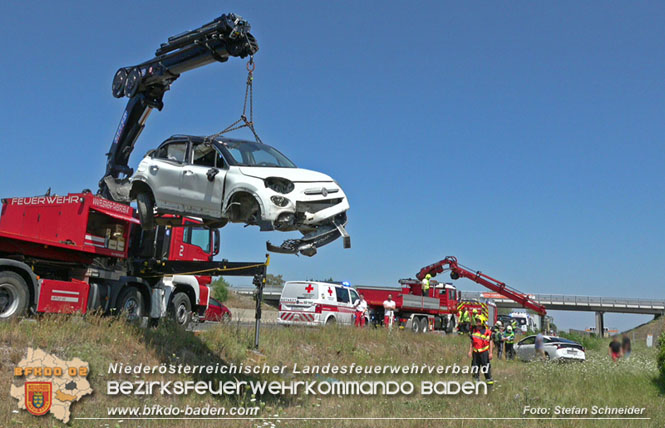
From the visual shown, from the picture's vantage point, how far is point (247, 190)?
7.89m

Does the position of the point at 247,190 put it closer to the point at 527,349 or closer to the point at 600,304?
the point at 527,349

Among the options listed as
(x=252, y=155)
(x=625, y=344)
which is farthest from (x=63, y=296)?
(x=625, y=344)

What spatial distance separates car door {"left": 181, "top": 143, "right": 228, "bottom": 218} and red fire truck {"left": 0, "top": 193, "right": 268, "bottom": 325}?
1.37 meters

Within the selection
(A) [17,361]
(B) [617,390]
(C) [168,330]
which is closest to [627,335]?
(B) [617,390]

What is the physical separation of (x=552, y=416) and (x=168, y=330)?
296 inches

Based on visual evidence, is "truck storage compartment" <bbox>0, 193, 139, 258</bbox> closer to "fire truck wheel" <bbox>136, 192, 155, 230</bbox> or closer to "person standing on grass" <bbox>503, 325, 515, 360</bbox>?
"fire truck wheel" <bbox>136, 192, 155, 230</bbox>

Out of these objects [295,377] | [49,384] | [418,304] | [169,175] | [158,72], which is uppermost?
[158,72]

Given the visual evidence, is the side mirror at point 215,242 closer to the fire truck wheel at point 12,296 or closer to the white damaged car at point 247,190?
the fire truck wheel at point 12,296

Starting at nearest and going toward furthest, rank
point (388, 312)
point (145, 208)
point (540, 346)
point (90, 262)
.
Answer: point (145, 208), point (90, 262), point (540, 346), point (388, 312)

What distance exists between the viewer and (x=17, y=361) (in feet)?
28.9

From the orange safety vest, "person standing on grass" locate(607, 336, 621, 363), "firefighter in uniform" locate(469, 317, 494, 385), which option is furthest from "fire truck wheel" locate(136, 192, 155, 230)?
"person standing on grass" locate(607, 336, 621, 363)

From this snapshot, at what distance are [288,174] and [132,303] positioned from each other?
765cm

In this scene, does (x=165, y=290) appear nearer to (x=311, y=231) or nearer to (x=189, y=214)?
(x=189, y=214)

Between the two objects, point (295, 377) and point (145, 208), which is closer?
point (145, 208)
